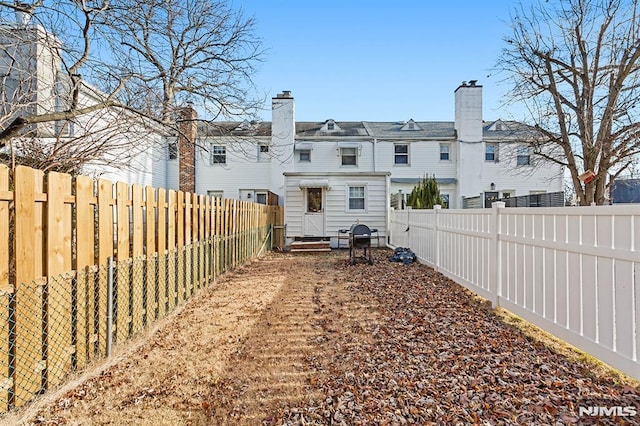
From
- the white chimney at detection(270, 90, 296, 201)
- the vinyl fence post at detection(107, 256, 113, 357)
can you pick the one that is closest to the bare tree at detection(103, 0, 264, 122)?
the vinyl fence post at detection(107, 256, 113, 357)

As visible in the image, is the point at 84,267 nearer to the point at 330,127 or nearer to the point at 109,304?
the point at 109,304

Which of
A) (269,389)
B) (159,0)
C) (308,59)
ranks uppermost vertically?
(308,59)

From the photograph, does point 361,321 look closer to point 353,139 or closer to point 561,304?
point 561,304

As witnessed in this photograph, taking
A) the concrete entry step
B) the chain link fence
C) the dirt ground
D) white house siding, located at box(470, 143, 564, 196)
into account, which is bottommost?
the dirt ground

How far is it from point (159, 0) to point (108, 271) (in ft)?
14.0

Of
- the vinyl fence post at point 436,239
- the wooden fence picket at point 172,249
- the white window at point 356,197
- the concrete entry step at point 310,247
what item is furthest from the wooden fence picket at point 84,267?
the white window at point 356,197

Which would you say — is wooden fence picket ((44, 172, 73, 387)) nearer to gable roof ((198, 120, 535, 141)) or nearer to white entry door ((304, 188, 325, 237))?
white entry door ((304, 188, 325, 237))

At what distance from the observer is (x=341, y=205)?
52.6ft

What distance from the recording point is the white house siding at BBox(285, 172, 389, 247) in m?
15.9

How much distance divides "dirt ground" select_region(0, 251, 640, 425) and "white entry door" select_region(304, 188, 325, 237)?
10.1m

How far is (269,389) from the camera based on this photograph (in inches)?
127

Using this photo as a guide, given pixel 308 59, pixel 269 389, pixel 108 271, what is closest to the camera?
pixel 269 389

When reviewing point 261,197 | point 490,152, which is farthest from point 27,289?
point 490,152

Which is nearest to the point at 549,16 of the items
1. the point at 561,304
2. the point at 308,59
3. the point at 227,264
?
the point at 308,59
